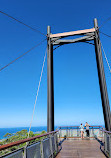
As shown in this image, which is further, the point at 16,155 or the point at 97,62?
the point at 97,62

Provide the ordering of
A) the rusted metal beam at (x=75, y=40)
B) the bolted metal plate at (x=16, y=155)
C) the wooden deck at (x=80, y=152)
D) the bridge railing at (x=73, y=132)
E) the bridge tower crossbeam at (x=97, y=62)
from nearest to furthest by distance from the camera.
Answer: the bolted metal plate at (x=16, y=155) → the wooden deck at (x=80, y=152) → the bridge tower crossbeam at (x=97, y=62) → the rusted metal beam at (x=75, y=40) → the bridge railing at (x=73, y=132)

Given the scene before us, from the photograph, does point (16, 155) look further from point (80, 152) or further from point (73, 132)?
point (73, 132)

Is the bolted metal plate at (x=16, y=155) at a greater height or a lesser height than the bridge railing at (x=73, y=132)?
greater

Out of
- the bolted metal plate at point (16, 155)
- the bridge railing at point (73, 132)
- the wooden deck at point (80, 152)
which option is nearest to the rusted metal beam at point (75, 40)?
the wooden deck at point (80, 152)

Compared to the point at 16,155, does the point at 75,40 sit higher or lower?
higher

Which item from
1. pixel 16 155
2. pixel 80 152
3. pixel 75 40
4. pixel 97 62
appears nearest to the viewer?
pixel 16 155

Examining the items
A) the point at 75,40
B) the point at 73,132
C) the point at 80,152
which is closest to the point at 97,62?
the point at 75,40

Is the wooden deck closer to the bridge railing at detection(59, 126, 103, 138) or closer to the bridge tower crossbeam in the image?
the bridge tower crossbeam

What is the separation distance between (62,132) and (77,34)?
312 inches

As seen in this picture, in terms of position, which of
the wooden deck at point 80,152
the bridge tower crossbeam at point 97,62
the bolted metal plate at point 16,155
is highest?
the bridge tower crossbeam at point 97,62

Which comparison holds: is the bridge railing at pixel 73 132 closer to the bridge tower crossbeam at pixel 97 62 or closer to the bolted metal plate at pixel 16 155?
the bridge tower crossbeam at pixel 97 62

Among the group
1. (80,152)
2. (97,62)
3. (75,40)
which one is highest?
(75,40)

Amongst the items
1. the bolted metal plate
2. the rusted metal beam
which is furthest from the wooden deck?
the rusted metal beam

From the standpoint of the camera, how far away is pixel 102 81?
7207 millimetres
